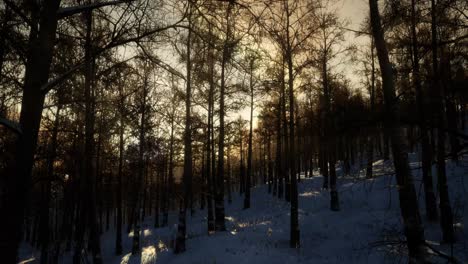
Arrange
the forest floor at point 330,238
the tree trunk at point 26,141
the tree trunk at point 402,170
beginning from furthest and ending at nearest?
the forest floor at point 330,238 < the tree trunk at point 402,170 < the tree trunk at point 26,141

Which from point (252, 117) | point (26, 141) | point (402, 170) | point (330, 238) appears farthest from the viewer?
point (252, 117)

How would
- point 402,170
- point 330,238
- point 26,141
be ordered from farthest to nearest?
1. point 330,238
2. point 402,170
3. point 26,141

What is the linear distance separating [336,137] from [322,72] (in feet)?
52.0

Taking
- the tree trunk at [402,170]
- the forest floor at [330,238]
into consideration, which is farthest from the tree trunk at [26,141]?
the forest floor at [330,238]

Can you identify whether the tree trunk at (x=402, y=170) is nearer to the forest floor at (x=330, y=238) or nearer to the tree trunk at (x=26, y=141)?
the forest floor at (x=330, y=238)

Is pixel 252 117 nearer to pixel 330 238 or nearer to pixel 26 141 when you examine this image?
pixel 330 238

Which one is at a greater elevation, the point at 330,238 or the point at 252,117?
the point at 252,117

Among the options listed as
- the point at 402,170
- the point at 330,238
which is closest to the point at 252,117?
the point at 330,238

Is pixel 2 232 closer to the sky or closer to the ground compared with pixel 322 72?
closer to the ground

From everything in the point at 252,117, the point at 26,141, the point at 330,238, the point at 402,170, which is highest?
the point at 252,117

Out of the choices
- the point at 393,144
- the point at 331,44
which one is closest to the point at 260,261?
the point at 393,144

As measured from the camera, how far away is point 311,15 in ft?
41.5

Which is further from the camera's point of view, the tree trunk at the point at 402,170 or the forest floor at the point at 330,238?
the forest floor at the point at 330,238

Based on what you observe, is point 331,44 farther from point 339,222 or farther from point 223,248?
point 223,248
